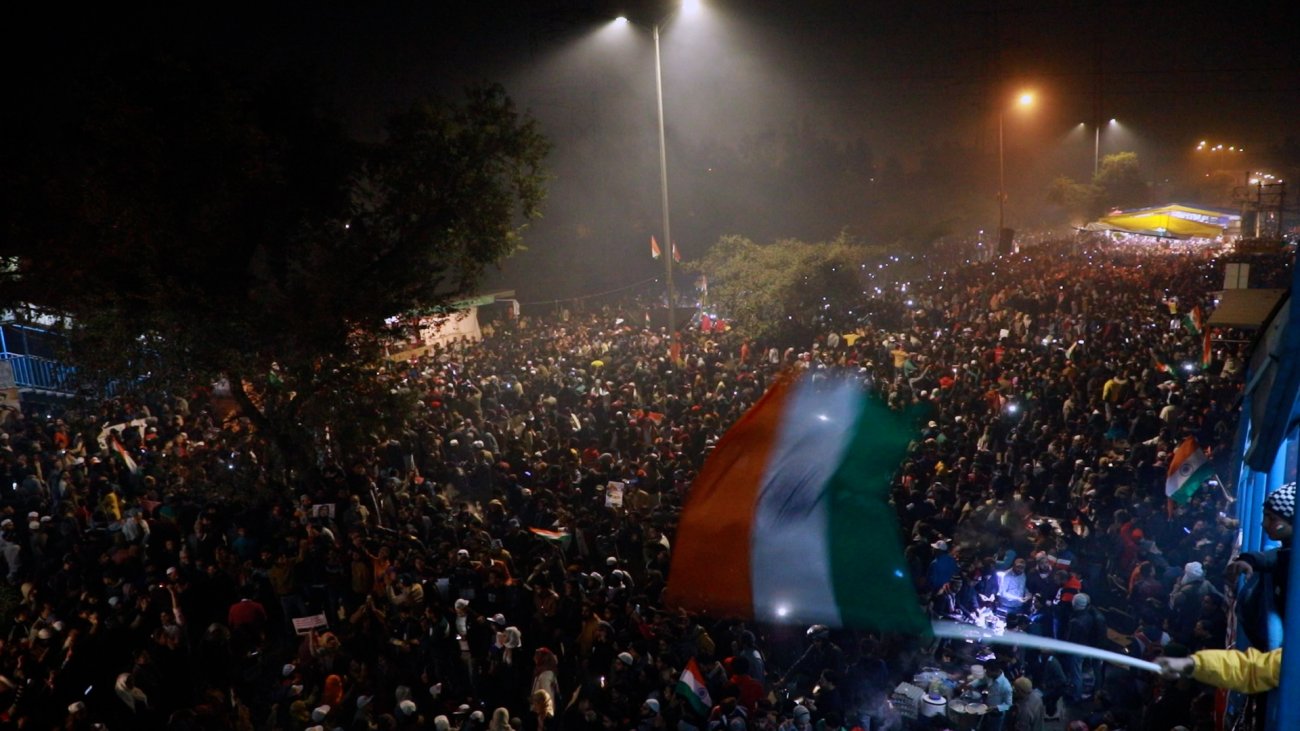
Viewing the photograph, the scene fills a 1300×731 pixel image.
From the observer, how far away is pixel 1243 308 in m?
14.8

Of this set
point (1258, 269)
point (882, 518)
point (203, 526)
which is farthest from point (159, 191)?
point (1258, 269)

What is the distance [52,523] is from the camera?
12.4 metres

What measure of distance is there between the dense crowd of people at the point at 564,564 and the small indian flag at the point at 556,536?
0.19ft

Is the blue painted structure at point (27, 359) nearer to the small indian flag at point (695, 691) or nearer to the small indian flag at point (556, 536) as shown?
the small indian flag at point (556, 536)

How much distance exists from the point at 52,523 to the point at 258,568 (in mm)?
3712

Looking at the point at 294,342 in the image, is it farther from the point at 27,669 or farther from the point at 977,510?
the point at 977,510

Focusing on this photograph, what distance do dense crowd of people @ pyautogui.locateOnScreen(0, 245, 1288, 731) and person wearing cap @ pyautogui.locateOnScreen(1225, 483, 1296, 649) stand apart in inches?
116

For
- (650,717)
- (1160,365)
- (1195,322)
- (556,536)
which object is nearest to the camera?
(650,717)

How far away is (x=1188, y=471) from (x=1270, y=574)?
21.5 ft

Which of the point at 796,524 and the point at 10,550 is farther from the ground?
the point at 796,524

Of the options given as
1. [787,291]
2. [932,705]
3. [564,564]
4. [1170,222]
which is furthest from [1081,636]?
[1170,222]

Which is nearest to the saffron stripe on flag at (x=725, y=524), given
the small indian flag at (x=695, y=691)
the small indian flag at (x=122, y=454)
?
the small indian flag at (x=695, y=691)

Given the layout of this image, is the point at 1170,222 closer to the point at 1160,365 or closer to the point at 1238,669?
the point at 1160,365

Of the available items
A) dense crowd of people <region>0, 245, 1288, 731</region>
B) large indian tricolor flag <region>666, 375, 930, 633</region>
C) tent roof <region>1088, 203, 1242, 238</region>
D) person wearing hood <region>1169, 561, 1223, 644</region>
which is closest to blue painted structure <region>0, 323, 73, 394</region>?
dense crowd of people <region>0, 245, 1288, 731</region>
